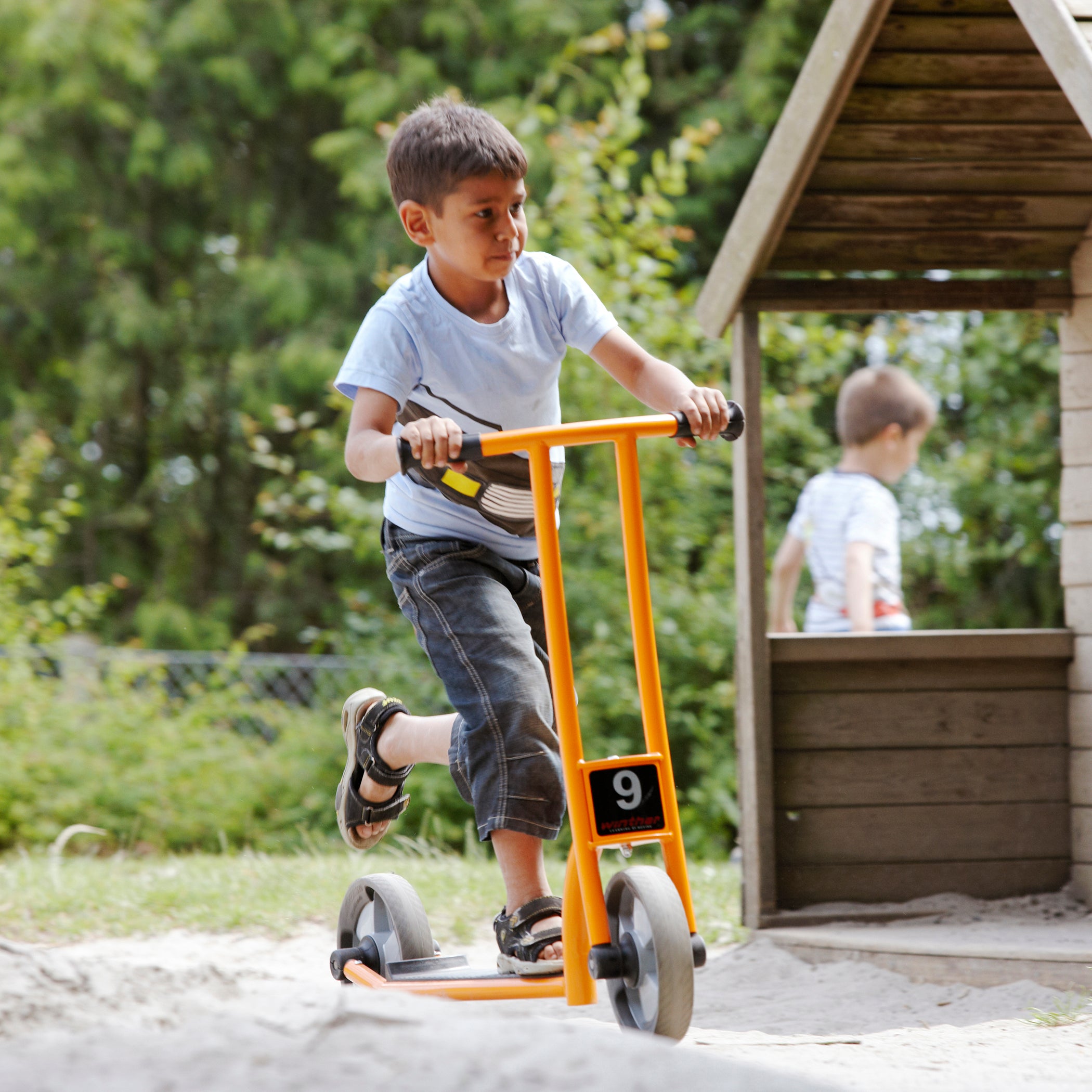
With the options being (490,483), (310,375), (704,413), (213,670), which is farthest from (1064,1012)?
(310,375)

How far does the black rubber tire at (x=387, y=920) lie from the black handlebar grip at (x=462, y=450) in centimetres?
123

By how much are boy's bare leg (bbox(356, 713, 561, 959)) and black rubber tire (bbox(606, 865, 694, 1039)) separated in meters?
0.23

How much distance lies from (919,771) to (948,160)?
1864 mm

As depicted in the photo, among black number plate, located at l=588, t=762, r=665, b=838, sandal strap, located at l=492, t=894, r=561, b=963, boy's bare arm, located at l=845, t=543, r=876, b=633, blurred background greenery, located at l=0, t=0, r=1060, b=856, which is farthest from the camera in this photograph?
blurred background greenery, located at l=0, t=0, r=1060, b=856

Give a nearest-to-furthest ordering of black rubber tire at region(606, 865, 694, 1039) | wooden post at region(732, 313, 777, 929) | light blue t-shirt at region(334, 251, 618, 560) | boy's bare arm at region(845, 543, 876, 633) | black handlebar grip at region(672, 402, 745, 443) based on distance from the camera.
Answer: black rubber tire at region(606, 865, 694, 1039), black handlebar grip at region(672, 402, 745, 443), light blue t-shirt at region(334, 251, 618, 560), wooden post at region(732, 313, 777, 929), boy's bare arm at region(845, 543, 876, 633)

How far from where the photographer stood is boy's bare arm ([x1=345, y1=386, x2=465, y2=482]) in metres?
2.26

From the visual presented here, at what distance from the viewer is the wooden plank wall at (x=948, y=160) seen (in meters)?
3.67

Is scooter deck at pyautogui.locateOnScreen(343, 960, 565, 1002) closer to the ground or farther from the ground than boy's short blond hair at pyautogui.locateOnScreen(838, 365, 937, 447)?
closer to the ground

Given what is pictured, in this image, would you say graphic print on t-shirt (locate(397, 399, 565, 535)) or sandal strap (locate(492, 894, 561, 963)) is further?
graphic print on t-shirt (locate(397, 399, 565, 535))

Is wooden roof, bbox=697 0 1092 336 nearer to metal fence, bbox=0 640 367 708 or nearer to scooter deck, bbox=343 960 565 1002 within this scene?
scooter deck, bbox=343 960 565 1002

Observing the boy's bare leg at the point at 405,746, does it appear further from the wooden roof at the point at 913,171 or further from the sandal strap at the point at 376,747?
the wooden roof at the point at 913,171

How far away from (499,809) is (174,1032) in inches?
37.9

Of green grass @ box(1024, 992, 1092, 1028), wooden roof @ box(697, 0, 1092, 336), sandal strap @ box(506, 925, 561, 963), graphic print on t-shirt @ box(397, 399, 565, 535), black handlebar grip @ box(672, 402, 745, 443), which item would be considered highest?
wooden roof @ box(697, 0, 1092, 336)

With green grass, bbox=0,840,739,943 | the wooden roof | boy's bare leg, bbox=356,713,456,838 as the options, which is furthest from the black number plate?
the wooden roof
